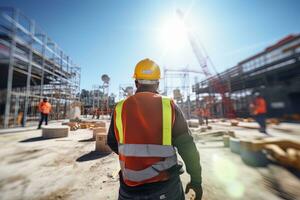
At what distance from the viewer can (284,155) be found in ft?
10.2

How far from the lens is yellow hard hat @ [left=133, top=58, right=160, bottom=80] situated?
1377mm

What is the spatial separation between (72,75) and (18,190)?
20.5 m

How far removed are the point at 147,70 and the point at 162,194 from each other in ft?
3.17

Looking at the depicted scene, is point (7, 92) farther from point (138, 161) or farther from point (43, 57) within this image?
point (138, 161)

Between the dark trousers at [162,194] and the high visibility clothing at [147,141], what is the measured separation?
0.22 feet

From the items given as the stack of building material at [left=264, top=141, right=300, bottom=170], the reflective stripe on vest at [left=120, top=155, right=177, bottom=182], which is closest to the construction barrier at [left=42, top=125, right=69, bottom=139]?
the reflective stripe on vest at [left=120, top=155, right=177, bottom=182]

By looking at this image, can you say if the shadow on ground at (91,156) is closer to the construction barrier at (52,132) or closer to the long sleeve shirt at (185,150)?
the long sleeve shirt at (185,150)

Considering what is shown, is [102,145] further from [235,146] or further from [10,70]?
[10,70]

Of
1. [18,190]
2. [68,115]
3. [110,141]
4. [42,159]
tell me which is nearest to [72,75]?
[68,115]

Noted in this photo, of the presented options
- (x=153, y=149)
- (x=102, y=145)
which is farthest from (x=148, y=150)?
(x=102, y=145)

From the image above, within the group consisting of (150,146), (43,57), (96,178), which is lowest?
(96,178)

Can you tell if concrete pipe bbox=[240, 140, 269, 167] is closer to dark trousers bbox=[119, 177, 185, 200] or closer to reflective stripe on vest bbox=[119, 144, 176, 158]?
dark trousers bbox=[119, 177, 185, 200]

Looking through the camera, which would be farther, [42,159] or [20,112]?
[20,112]

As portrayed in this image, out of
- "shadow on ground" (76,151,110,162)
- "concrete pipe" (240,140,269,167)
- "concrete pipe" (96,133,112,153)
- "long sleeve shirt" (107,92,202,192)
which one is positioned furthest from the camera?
"concrete pipe" (96,133,112,153)
